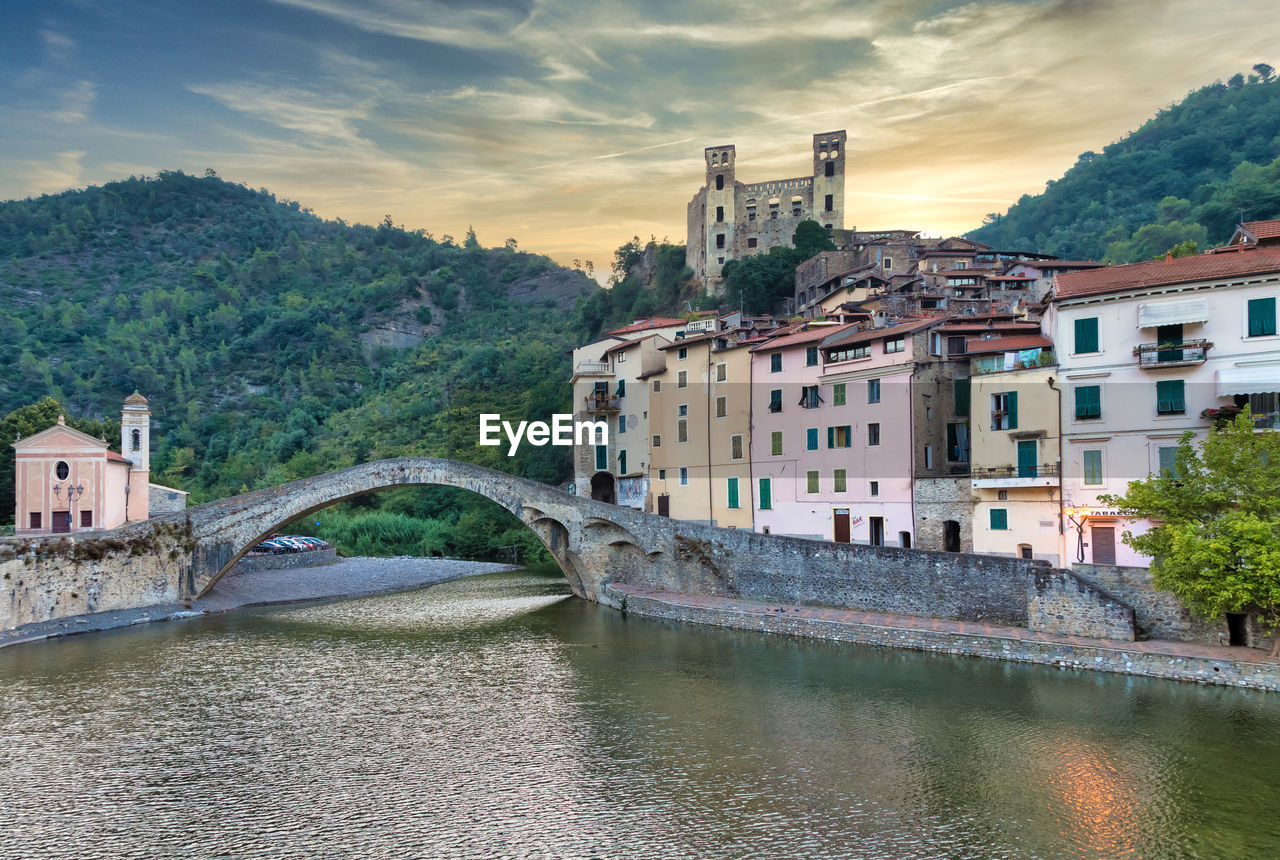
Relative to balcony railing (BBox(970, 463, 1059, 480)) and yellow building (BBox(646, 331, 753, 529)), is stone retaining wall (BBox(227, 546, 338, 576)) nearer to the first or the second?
yellow building (BBox(646, 331, 753, 529))

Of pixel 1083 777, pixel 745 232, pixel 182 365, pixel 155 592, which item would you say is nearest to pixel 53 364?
pixel 182 365

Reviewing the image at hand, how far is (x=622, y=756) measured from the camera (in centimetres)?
1499

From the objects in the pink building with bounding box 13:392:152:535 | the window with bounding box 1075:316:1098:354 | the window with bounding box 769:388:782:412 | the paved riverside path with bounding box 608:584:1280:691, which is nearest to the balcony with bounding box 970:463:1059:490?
the window with bounding box 1075:316:1098:354

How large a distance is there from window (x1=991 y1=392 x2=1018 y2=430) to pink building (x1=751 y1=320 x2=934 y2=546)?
7.87ft

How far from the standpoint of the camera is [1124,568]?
1959cm

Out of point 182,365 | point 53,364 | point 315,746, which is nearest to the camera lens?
point 315,746

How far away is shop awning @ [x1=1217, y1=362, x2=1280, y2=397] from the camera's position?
64.6 feet

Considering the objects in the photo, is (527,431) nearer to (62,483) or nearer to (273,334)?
(62,483)

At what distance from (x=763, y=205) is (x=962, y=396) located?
3527cm

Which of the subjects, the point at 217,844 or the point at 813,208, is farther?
the point at 813,208

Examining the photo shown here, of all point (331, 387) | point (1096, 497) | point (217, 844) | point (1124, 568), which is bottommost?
point (217, 844)

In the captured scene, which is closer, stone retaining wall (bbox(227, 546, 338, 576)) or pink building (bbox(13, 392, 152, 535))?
pink building (bbox(13, 392, 152, 535))

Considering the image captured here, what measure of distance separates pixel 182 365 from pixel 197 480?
56.8 ft

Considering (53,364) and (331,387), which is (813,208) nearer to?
(331,387)
